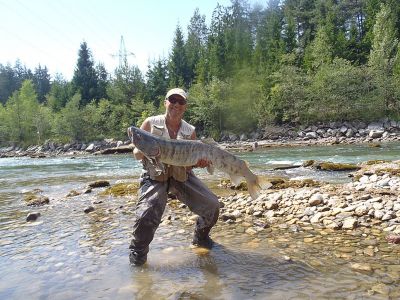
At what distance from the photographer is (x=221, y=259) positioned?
5918 mm

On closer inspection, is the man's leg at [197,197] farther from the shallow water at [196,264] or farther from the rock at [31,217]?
the rock at [31,217]

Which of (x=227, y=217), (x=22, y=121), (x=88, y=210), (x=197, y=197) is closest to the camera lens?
(x=197, y=197)

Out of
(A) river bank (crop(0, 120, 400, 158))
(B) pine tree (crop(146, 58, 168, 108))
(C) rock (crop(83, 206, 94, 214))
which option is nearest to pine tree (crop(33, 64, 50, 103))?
(B) pine tree (crop(146, 58, 168, 108))

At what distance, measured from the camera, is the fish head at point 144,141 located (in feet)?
16.5

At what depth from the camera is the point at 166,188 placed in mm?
5848

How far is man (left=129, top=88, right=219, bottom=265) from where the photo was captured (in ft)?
18.2

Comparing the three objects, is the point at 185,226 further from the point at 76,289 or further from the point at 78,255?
the point at 76,289

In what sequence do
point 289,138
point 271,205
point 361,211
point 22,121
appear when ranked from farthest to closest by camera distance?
1. point 22,121
2. point 289,138
3. point 271,205
4. point 361,211

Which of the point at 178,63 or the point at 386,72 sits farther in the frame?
the point at 178,63

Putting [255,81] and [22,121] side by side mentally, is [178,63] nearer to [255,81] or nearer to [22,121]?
[255,81]

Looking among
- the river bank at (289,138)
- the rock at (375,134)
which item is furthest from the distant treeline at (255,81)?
the rock at (375,134)

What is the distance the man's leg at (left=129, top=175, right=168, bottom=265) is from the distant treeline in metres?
52.1

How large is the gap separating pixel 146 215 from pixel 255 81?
6040 cm

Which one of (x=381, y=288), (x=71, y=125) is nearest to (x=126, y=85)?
(x=71, y=125)
